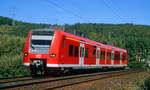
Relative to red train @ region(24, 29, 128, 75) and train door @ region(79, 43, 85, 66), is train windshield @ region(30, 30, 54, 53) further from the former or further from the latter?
train door @ region(79, 43, 85, 66)

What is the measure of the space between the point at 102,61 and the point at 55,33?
9623 mm

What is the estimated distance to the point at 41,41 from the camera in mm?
14531

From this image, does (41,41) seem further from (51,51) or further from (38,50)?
(51,51)

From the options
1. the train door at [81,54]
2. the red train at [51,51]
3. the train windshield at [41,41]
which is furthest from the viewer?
the train door at [81,54]

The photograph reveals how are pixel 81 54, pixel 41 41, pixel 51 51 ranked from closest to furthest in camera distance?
pixel 51 51
pixel 41 41
pixel 81 54

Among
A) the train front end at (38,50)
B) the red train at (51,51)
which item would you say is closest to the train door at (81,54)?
the red train at (51,51)

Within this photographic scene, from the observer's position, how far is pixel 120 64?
31.1 meters

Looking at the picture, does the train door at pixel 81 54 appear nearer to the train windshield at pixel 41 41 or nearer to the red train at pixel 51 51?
the red train at pixel 51 51

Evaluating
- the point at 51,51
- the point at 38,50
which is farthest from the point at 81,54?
the point at 38,50

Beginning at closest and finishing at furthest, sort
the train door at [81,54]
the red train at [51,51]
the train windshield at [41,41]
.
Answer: the red train at [51,51], the train windshield at [41,41], the train door at [81,54]

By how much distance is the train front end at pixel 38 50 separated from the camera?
46.1 feet

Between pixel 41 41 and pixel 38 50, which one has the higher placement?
pixel 41 41

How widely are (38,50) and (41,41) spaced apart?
2.06ft

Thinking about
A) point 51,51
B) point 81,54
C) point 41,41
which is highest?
point 41,41
